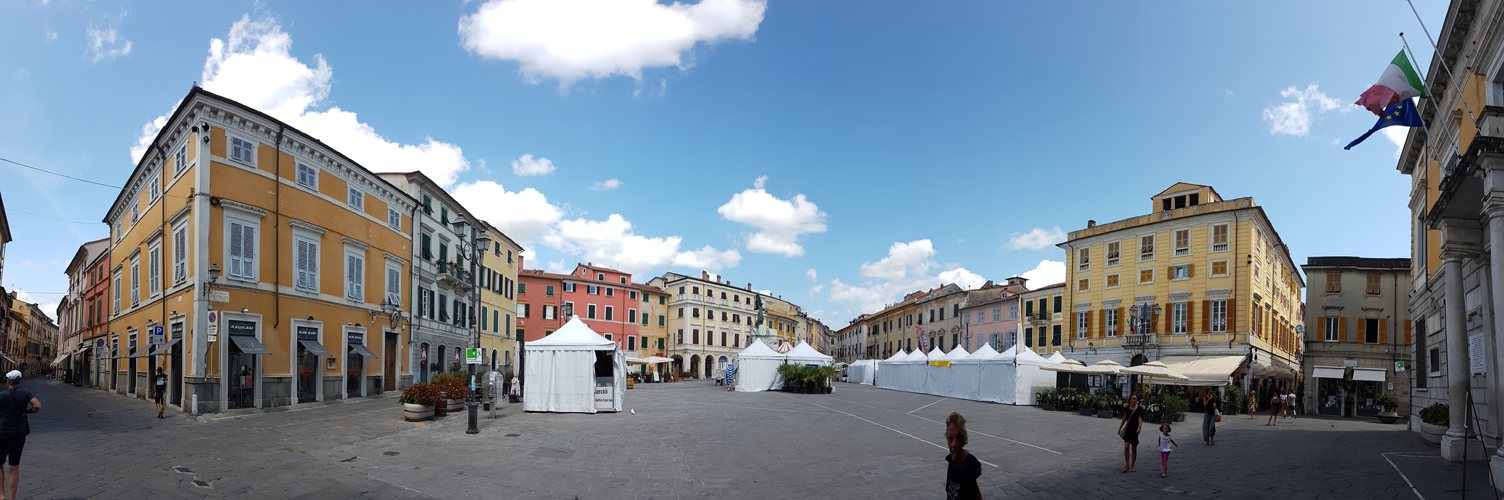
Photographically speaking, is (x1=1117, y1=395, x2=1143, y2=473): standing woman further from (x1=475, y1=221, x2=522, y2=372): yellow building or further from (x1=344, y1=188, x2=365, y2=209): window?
(x1=475, y1=221, x2=522, y2=372): yellow building

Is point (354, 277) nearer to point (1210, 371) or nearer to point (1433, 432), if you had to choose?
point (1210, 371)

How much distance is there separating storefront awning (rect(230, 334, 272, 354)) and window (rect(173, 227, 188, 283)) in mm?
2359

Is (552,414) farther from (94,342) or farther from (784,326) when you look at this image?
(784,326)

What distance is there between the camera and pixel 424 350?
34.0 metres

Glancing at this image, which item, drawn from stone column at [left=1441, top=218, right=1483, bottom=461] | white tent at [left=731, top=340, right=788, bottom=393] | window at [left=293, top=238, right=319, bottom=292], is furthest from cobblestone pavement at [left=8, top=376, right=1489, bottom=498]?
white tent at [left=731, top=340, right=788, bottom=393]

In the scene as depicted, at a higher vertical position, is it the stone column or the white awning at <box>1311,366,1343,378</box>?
the stone column

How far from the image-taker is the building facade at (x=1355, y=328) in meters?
37.7

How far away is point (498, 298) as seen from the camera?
45.2 m

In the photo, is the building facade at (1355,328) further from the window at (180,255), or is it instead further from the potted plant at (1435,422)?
the window at (180,255)

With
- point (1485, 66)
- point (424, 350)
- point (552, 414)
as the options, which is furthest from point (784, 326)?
point (1485, 66)

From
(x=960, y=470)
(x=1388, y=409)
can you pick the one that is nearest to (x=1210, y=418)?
(x=960, y=470)

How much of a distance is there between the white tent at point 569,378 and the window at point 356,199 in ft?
33.7

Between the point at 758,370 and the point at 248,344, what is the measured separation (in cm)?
2413

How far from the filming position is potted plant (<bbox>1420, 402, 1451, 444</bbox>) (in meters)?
16.1
